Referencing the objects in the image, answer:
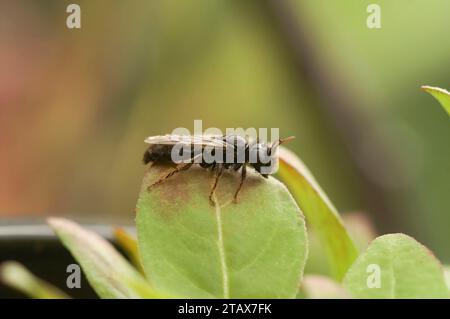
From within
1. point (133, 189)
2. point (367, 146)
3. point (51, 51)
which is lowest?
point (133, 189)

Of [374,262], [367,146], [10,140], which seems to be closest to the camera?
[374,262]

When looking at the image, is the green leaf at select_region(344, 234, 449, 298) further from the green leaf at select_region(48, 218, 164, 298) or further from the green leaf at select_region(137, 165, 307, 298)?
the green leaf at select_region(48, 218, 164, 298)

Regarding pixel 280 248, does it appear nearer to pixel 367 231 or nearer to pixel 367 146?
pixel 367 231

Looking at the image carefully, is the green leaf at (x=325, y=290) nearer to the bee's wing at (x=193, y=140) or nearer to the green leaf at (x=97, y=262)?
the green leaf at (x=97, y=262)

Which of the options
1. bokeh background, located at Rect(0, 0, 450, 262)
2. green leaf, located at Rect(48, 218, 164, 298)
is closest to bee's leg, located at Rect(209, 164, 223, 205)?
green leaf, located at Rect(48, 218, 164, 298)

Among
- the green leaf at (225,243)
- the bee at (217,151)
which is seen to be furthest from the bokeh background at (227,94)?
the green leaf at (225,243)

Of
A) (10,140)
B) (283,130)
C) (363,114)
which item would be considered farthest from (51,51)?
(363,114)

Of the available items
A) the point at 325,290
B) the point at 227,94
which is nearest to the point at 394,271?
the point at 325,290

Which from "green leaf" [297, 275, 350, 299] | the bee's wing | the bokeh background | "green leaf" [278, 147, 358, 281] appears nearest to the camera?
"green leaf" [297, 275, 350, 299]
